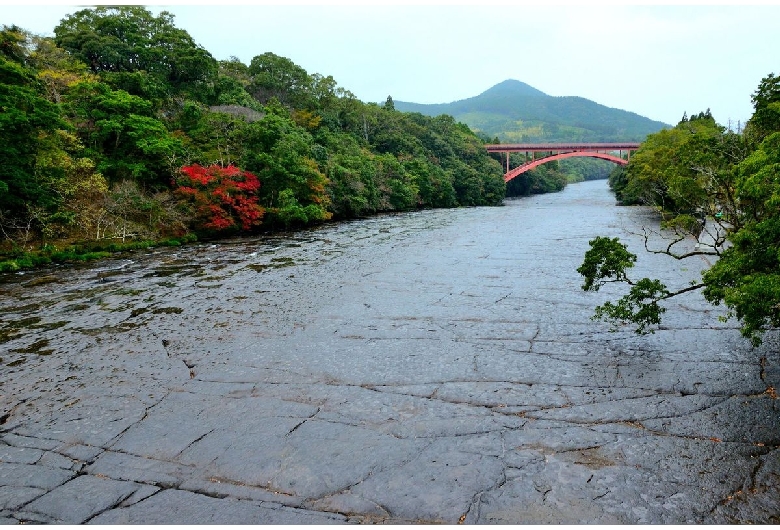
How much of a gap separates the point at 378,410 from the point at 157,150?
24.2 meters

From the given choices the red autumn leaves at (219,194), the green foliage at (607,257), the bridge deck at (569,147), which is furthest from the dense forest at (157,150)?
the green foliage at (607,257)

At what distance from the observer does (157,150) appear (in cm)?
2628

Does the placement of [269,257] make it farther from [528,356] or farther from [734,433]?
[734,433]

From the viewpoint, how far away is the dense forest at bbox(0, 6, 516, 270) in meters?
20.4

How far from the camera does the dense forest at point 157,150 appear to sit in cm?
2038

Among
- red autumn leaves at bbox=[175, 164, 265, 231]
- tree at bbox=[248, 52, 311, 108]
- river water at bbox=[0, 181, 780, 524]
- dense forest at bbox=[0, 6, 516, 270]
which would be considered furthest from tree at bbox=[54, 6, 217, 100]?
river water at bbox=[0, 181, 780, 524]

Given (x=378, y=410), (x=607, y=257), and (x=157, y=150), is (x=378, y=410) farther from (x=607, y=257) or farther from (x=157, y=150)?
(x=157, y=150)

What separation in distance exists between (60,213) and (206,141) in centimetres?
1395

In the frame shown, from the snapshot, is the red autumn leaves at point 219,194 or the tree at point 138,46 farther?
the tree at point 138,46

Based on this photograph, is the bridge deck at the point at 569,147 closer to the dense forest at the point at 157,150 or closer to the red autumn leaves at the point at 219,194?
the dense forest at the point at 157,150

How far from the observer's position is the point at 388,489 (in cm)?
566

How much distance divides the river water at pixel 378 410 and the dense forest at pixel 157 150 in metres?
7.91

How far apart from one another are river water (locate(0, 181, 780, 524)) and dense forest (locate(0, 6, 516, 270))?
791 cm

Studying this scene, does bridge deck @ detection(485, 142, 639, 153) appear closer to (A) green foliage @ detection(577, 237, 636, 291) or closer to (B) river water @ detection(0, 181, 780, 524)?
(B) river water @ detection(0, 181, 780, 524)
